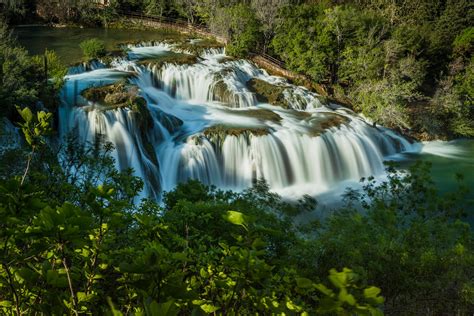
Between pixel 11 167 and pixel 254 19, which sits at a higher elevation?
pixel 254 19

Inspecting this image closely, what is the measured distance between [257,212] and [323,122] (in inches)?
525

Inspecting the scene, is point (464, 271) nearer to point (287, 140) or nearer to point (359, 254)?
point (359, 254)

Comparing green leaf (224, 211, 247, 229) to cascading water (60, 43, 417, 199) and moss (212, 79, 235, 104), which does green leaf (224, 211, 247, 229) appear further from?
moss (212, 79, 235, 104)

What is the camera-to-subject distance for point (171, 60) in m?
21.1

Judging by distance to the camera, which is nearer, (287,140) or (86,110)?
(86,110)

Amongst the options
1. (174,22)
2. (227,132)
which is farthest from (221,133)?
(174,22)

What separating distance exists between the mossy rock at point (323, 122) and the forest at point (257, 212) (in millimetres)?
2895

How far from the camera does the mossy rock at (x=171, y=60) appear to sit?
20500mm

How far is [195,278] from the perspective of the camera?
2.28 metres

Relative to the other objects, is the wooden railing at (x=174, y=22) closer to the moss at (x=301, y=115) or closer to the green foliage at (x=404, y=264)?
the moss at (x=301, y=115)

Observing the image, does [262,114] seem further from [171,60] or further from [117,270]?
[117,270]

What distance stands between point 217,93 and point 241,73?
343cm

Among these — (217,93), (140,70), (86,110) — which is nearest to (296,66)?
(217,93)

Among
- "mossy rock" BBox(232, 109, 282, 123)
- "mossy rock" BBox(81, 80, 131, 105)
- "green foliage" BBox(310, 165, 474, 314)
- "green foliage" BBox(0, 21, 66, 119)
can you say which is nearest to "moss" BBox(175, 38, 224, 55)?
"mossy rock" BBox(232, 109, 282, 123)
